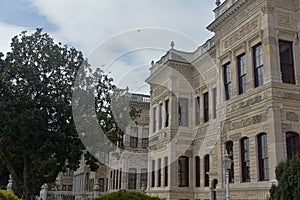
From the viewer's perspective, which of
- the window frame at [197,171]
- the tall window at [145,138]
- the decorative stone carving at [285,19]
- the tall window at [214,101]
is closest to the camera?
the decorative stone carving at [285,19]

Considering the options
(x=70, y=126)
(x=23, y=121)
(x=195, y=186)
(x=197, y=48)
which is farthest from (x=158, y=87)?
(x=23, y=121)

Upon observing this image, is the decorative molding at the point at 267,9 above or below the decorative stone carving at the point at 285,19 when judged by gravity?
above

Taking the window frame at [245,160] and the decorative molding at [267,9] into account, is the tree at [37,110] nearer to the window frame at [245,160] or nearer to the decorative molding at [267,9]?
the window frame at [245,160]

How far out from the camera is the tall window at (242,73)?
16141mm

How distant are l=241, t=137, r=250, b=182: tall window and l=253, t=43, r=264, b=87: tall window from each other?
234 centimetres

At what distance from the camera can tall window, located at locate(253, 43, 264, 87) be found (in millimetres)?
15109

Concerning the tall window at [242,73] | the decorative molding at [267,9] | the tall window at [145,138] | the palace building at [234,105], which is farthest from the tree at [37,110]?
the tall window at [145,138]

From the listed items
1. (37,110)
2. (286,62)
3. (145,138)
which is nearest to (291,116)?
(286,62)

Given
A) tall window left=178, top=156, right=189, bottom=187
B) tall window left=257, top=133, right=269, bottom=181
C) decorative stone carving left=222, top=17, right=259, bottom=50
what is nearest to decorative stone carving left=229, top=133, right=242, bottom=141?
tall window left=257, top=133, right=269, bottom=181

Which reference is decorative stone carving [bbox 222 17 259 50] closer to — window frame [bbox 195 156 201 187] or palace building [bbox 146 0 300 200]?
palace building [bbox 146 0 300 200]

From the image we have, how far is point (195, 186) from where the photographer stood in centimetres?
2127

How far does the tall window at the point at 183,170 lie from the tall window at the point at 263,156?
755 centimetres

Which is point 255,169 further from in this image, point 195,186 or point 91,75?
point 91,75

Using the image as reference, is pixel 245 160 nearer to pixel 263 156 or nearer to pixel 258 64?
pixel 263 156
